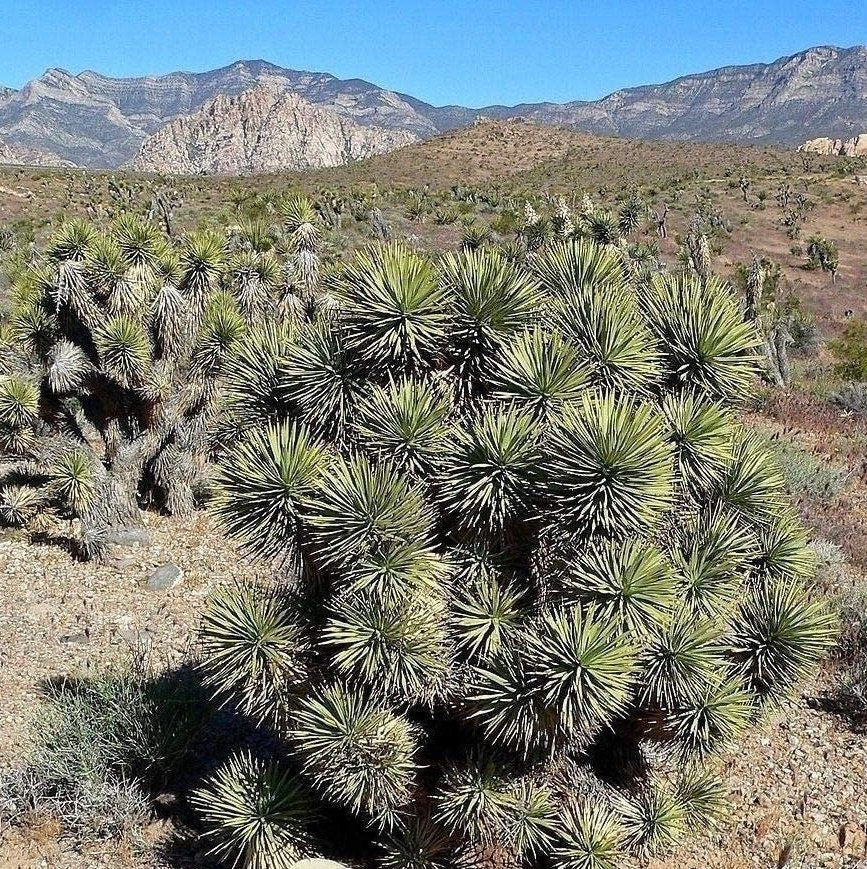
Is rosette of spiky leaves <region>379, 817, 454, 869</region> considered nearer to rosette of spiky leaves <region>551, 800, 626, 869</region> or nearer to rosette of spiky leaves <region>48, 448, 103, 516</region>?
rosette of spiky leaves <region>551, 800, 626, 869</region>

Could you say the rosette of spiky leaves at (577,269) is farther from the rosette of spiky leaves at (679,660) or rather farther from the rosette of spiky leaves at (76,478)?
the rosette of spiky leaves at (76,478)

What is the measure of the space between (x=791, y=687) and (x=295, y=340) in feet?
12.1

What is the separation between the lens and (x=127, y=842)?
517 centimetres

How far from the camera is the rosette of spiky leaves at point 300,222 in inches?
333

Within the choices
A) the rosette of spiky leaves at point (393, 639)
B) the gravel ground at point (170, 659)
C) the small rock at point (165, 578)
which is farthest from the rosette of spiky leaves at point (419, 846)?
the small rock at point (165, 578)

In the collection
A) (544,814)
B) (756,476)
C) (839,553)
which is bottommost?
(839,553)

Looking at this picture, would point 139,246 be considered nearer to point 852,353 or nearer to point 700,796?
point 700,796

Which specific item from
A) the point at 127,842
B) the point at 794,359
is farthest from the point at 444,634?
the point at 794,359

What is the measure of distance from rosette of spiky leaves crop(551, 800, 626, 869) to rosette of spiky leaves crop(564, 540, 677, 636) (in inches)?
52.9

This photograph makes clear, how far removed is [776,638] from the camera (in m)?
4.45

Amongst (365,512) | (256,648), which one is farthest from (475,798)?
(365,512)

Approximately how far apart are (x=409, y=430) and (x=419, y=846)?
247cm

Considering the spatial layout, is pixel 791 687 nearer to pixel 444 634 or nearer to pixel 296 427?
pixel 444 634

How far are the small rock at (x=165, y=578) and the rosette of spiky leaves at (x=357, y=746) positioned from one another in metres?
5.10
